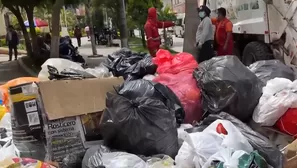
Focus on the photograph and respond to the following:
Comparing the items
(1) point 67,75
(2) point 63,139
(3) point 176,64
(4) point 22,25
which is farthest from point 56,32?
(2) point 63,139

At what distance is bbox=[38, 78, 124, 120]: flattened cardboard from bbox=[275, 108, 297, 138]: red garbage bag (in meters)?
1.43

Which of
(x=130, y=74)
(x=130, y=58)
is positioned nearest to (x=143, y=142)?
(x=130, y=74)

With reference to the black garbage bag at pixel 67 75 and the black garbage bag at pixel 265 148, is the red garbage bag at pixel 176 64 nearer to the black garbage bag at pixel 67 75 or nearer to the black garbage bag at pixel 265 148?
the black garbage bag at pixel 67 75

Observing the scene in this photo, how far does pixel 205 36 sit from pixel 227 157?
5233mm

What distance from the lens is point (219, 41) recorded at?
7883 millimetres

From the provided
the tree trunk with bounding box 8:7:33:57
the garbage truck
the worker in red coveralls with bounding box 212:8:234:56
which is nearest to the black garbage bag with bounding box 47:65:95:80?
the garbage truck

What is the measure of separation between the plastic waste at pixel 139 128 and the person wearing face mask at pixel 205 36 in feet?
15.3

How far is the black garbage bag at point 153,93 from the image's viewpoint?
11.3 ft

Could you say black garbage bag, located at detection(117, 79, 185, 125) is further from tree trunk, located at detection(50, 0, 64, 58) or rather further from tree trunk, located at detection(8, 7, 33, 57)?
tree trunk, located at detection(8, 7, 33, 57)

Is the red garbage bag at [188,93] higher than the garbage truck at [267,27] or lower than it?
lower

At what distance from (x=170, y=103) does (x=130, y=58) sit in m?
1.45

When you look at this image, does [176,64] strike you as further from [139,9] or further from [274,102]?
[139,9]

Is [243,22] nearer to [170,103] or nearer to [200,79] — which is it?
[200,79]

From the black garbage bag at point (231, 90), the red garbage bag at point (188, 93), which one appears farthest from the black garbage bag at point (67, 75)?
the black garbage bag at point (231, 90)
